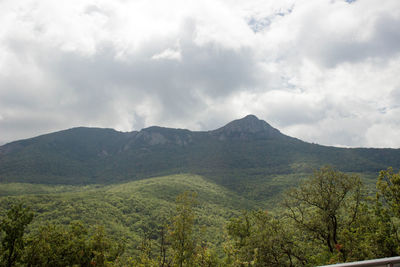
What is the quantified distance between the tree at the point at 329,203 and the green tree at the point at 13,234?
91.8 feet

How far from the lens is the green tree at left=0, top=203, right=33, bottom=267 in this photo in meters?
22.6

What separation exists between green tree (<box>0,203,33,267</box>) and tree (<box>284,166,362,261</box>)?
28.0 meters

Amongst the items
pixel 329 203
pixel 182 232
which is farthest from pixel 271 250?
pixel 182 232

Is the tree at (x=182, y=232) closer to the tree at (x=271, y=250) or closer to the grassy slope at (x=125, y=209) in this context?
the tree at (x=271, y=250)

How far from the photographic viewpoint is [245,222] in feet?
131

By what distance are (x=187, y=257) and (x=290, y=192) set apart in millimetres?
14553

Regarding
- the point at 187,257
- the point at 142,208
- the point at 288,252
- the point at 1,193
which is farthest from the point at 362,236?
the point at 1,193

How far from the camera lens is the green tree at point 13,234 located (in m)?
22.6

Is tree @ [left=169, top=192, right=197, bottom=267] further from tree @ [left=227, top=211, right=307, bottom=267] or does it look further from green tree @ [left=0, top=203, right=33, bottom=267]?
green tree @ [left=0, top=203, right=33, bottom=267]

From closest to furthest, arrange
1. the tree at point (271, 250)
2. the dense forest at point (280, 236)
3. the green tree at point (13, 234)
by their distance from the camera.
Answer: the dense forest at point (280, 236)
the tree at point (271, 250)
the green tree at point (13, 234)

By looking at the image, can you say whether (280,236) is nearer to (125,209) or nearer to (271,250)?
(271,250)

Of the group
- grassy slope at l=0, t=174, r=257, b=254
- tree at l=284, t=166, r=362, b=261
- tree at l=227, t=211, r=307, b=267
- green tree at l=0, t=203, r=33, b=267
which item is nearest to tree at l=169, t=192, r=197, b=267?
tree at l=227, t=211, r=307, b=267

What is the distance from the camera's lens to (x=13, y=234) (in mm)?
22844

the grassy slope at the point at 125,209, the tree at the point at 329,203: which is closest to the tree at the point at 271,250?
the tree at the point at 329,203
